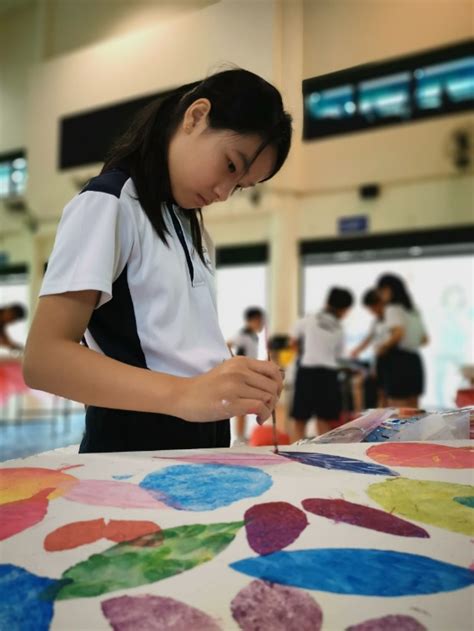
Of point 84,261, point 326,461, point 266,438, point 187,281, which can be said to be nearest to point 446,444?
point 326,461

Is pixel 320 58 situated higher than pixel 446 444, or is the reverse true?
pixel 320 58

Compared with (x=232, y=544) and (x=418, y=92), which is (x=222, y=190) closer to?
(x=232, y=544)

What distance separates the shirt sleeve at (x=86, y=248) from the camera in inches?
22.0

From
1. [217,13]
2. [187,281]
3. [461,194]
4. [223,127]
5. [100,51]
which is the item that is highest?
[461,194]

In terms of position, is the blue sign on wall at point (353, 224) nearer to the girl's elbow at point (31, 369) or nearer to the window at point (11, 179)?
the window at point (11, 179)

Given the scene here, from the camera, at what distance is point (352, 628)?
0.90 feet

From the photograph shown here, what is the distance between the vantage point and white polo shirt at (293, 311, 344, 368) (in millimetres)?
3045

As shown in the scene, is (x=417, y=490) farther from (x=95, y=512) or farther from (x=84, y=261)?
(x=84, y=261)

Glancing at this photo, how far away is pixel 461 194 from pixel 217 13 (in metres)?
4.96

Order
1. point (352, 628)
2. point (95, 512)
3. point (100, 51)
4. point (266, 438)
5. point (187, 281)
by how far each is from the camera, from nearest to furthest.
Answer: point (352, 628) → point (95, 512) → point (187, 281) → point (100, 51) → point (266, 438)

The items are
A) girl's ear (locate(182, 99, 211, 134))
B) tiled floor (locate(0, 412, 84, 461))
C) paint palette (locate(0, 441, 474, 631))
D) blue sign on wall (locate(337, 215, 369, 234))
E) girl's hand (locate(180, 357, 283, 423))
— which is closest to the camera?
paint palette (locate(0, 441, 474, 631))

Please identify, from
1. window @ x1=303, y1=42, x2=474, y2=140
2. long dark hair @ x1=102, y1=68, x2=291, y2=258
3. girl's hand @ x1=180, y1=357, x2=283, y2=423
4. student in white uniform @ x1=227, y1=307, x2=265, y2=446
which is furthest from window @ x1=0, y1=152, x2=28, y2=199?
girl's hand @ x1=180, y1=357, x2=283, y2=423

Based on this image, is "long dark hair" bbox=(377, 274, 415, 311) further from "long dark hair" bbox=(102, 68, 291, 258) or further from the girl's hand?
the girl's hand

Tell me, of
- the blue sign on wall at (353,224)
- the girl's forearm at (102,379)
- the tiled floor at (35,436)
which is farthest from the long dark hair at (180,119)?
the blue sign on wall at (353,224)
